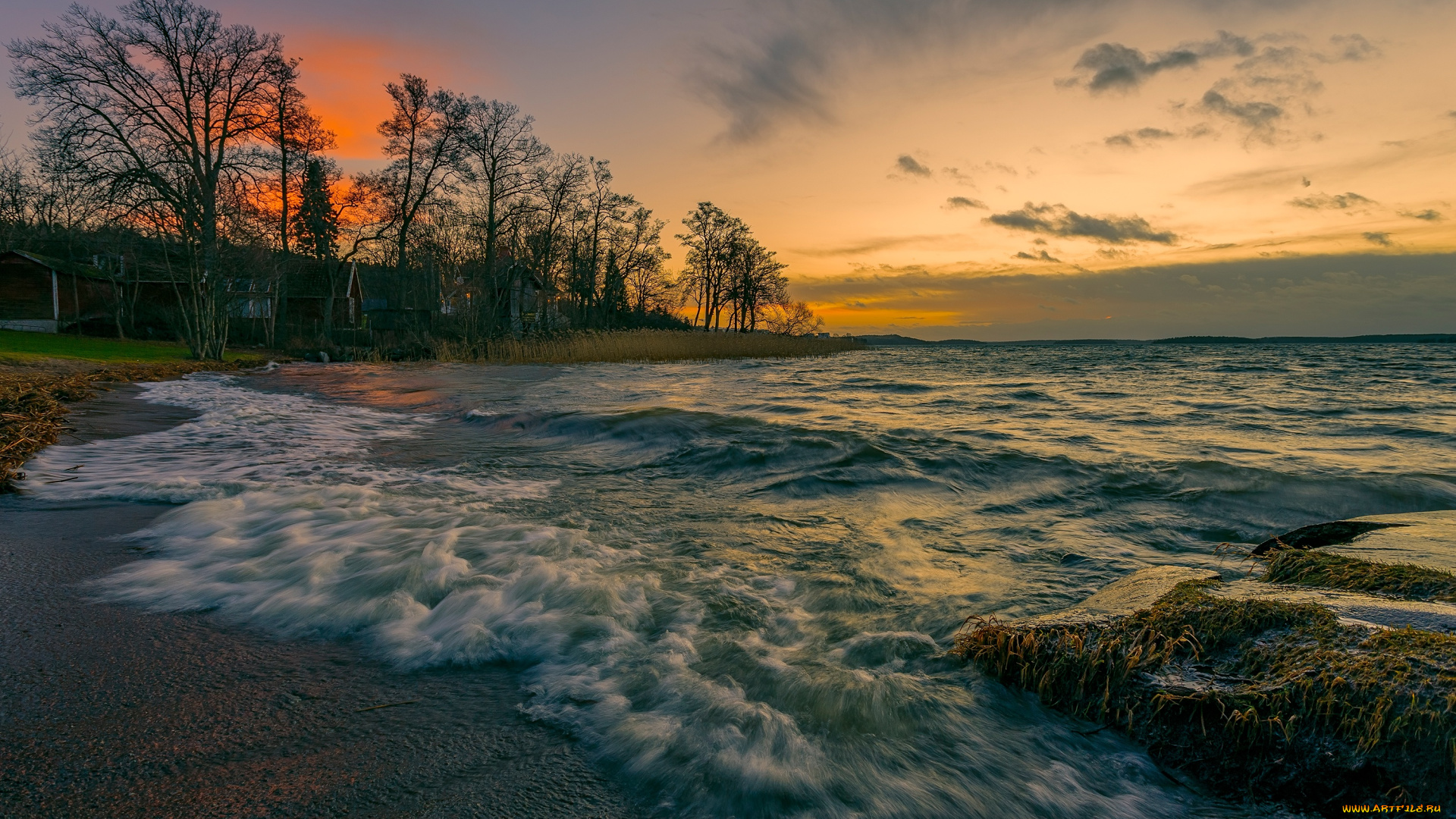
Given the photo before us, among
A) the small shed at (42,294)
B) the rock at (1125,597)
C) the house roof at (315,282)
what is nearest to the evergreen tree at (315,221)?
the house roof at (315,282)

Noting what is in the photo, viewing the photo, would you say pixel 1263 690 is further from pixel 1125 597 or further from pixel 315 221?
pixel 315 221

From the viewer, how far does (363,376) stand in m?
19.6

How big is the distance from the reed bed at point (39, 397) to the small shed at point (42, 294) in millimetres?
20725

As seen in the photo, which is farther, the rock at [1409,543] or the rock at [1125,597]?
the rock at [1409,543]

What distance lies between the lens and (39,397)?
27.8 feet

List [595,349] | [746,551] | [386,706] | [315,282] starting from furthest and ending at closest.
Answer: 1. [315,282]
2. [595,349]
3. [746,551]
4. [386,706]

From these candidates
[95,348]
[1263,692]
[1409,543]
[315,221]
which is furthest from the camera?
[315,221]

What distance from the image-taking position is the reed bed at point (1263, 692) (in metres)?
1.72

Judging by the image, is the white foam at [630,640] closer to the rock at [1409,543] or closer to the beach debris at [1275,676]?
the beach debris at [1275,676]

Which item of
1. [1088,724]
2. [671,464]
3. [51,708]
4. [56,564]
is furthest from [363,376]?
[1088,724]

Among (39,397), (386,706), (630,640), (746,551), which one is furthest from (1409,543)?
(39,397)

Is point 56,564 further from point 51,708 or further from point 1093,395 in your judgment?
point 1093,395

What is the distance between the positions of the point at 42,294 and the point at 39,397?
117ft

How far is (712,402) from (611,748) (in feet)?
37.9
